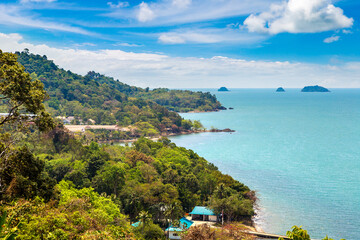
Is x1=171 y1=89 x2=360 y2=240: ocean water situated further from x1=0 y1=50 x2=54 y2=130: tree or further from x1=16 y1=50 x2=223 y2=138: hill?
x1=0 y1=50 x2=54 y2=130: tree

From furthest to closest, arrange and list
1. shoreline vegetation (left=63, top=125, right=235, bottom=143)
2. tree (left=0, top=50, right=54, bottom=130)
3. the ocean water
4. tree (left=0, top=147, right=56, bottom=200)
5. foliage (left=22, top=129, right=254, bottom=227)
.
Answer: shoreline vegetation (left=63, top=125, right=235, bottom=143) → the ocean water → foliage (left=22, top=129, right=254, bottom=227) → tree (left=0, top=147, right=56, bottom=200) → tree (left=0, top=50, right=54, bottom=130)

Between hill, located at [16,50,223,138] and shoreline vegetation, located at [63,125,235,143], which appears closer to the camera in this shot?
shoreline vegetation, located at [63,125,235,143]

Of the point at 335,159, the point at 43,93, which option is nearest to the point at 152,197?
the point at 43,93

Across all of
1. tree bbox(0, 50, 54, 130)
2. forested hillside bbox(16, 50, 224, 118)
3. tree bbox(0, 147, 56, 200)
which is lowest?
tree bbox(0, 147, 56, 200)

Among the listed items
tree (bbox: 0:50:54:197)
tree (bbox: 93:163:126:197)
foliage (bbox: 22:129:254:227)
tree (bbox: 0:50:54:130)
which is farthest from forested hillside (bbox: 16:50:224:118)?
tree (bbox: 0:50:54:130)

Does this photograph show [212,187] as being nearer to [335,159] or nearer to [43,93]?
[43,93]

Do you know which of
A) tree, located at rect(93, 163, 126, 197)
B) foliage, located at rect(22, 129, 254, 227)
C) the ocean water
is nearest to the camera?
foliage, located at rect(22, 129, 254, 227)

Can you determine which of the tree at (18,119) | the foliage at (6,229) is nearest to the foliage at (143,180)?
the tree at (18,119)

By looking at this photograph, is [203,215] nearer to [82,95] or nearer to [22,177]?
[22,177]

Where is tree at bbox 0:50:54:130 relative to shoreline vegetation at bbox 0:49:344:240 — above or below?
above
